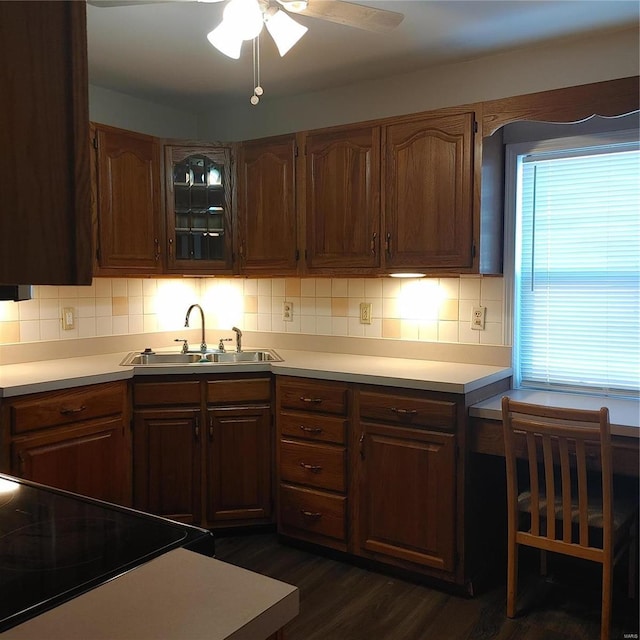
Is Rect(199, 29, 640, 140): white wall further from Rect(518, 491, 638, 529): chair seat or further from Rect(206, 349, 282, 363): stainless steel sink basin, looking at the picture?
Rect(518, 491, 638, 529): chair seat

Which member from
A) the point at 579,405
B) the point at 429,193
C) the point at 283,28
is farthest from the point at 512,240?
the point at 283,28

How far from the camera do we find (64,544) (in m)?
1.06

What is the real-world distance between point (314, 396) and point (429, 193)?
1099 millimetres

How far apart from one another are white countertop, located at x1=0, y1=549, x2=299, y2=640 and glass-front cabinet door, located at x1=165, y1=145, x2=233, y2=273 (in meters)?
2.70

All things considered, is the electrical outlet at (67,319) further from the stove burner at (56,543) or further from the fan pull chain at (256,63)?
the stove burner at (56,543)

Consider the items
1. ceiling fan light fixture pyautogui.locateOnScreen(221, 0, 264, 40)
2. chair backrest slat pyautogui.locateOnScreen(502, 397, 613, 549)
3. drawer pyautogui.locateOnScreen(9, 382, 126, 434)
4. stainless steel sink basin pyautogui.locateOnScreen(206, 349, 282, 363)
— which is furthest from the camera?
stainless steel sink basin pyautogui.locateOnScreen(206, 349, 282, 363)

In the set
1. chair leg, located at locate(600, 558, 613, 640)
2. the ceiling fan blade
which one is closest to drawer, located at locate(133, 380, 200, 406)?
the ceiling fan blade

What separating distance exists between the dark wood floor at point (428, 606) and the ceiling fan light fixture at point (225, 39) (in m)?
2.08

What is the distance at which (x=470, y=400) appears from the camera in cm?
264

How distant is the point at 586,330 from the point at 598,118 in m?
0.96

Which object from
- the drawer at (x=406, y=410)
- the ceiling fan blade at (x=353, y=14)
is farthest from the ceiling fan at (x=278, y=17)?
the drawer at (x=406, y=410)

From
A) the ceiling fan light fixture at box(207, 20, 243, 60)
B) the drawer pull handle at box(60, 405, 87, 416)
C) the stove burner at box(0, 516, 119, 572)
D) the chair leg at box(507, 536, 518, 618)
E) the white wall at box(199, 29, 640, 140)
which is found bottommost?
the chair leg at box(507, 536, 518, 618)

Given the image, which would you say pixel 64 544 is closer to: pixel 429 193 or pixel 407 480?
pixel 407 480

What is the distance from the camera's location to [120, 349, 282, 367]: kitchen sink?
3.47m
